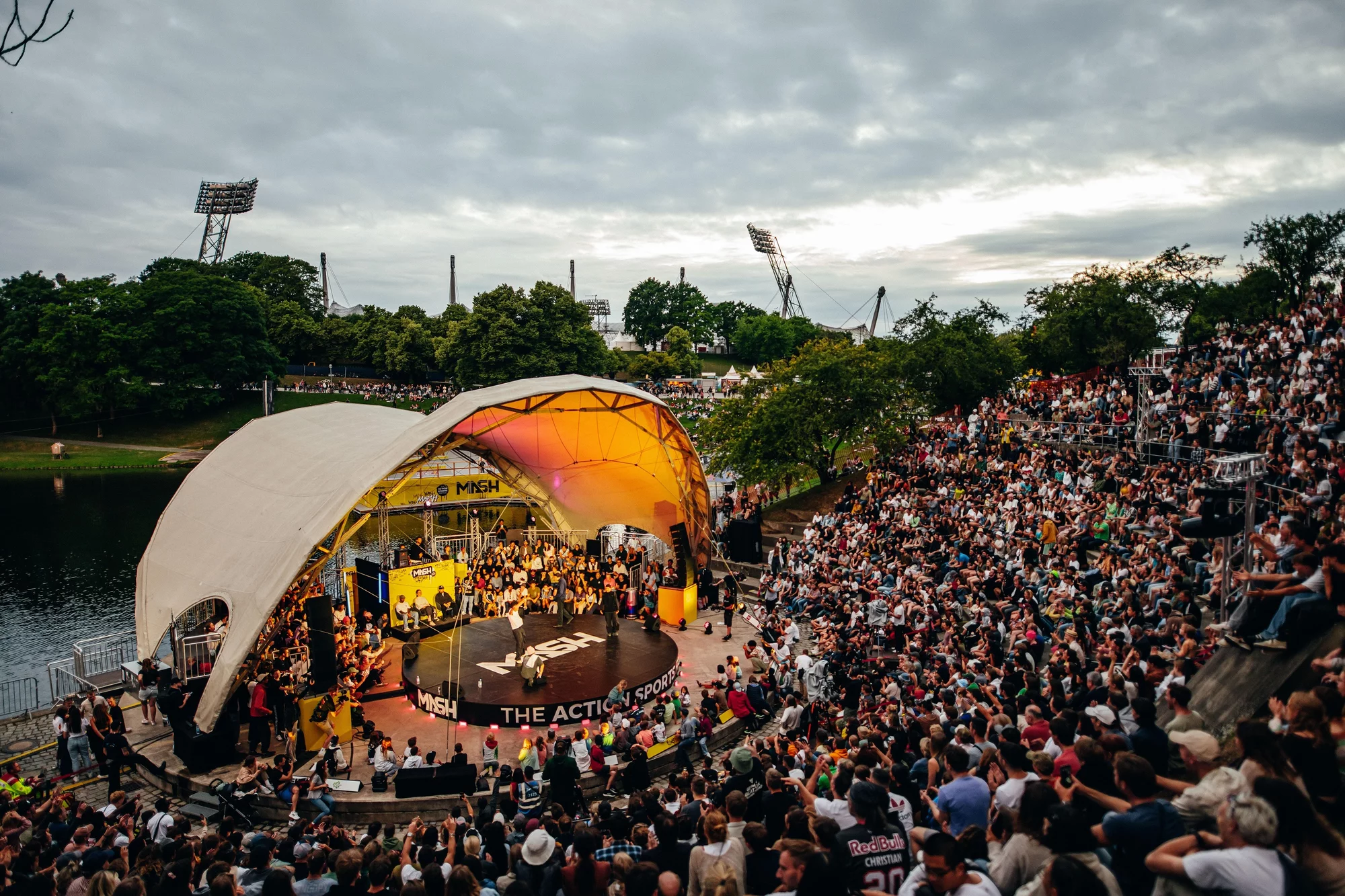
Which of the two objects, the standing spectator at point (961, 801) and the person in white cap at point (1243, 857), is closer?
the person in white cap at point (1243, 857)

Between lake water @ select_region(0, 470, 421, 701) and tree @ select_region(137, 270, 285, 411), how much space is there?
9.46m

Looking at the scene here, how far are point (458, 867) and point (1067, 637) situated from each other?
31.6 feet

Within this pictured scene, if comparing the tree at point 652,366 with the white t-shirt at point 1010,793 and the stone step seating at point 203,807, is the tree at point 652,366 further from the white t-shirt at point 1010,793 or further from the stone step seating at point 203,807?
the white t-shirt at point 1010,793

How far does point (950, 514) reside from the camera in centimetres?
2158

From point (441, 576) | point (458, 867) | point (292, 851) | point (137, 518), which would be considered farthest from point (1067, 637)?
point (137, 518)

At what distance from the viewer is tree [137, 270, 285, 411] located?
58.8m

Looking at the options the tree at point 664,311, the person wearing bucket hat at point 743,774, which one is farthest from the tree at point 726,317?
the person wearing bucket hat at point 743,774

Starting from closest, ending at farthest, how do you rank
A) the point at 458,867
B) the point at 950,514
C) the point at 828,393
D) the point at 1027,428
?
the point at 458,867, the point at 950,514, the point at 1027,428, the point at 828,393

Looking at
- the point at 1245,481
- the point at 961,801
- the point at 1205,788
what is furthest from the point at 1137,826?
the point at 1245,481

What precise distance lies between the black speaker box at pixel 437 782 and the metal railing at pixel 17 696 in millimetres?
12247

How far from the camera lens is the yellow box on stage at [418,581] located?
69.9ft

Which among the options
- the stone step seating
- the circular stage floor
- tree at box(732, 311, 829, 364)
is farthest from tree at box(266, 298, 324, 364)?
the stone step seating

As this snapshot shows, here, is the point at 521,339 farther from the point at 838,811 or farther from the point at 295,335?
the point at 838,811

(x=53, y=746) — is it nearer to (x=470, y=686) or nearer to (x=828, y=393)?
(x=470, y=686)
